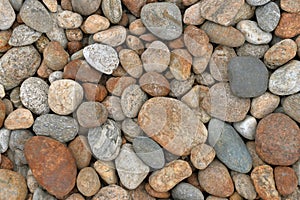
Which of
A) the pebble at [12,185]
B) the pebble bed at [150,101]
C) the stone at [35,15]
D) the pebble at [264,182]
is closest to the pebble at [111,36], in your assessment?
the pebble bed at [150,101]

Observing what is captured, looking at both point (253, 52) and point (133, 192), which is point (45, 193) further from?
point (253, 52)

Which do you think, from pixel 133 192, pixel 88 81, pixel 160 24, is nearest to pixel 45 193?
pixel 133 192

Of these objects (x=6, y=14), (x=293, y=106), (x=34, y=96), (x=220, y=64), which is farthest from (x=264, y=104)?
(x=6, y=14)

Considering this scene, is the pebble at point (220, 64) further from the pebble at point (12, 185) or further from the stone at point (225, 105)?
the pebble at point (12, 185)

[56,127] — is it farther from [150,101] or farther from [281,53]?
[281,53]

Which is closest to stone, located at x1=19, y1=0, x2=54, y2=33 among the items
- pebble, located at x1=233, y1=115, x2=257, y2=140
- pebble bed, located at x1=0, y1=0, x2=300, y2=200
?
pebble bed, located at x1=0, y1=0, x2=300, y2=200

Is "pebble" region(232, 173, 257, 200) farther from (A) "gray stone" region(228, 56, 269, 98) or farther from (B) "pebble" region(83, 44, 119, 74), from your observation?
(B) "pebble" region(83, 44, 119, 74)
